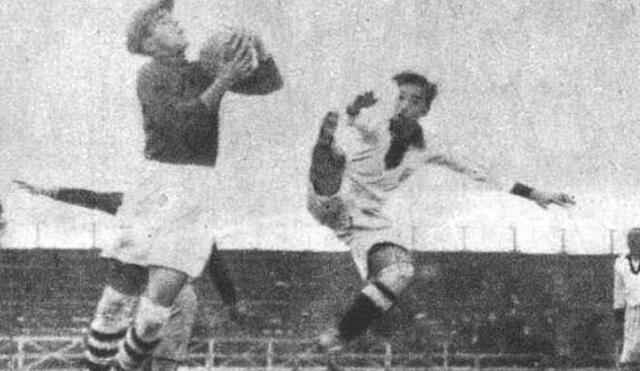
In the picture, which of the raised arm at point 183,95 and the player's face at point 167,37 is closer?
the raised arm at point 183,95

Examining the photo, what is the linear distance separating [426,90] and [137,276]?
102 inches

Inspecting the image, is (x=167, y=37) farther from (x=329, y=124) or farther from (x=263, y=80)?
(x=329, y=124)

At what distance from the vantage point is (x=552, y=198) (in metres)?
8.69

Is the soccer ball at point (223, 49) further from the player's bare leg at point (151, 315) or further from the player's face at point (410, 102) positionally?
the player's face at point (410, 102)

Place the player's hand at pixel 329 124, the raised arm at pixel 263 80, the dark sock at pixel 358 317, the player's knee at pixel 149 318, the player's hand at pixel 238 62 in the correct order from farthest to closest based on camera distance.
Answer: the dark sock at pixel 358 317
the player's hand at pixel 329 124
the raised arm at pixel 263 80
the player's hand at pixel 238 62
the player's knee at pixel 149 318

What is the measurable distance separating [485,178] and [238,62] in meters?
2.44

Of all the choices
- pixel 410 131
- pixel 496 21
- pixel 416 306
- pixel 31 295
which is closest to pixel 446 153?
pixel 410 131

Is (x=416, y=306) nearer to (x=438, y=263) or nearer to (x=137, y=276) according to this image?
(x=438, y=263)

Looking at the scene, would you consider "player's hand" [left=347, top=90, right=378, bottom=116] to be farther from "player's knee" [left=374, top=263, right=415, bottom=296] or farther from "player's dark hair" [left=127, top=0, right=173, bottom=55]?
"player's dark hair" [left=127, top=0, right=173, bottom=55]

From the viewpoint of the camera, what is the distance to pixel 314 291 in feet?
108

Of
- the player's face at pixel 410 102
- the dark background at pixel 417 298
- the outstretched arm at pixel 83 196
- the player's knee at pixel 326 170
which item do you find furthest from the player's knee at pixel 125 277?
the dark background at pixel 417 298

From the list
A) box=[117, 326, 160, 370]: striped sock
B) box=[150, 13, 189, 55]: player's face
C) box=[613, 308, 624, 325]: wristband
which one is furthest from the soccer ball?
box=[613, 308, 624, 325]: wristband

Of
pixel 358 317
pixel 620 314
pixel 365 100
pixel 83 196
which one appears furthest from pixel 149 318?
pixel 620 314

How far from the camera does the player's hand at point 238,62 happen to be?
274 inches
